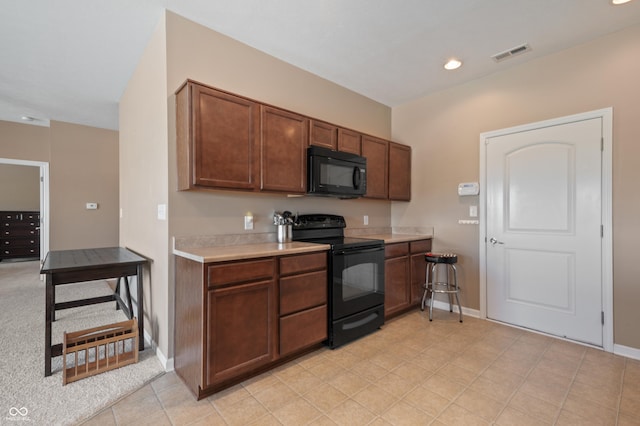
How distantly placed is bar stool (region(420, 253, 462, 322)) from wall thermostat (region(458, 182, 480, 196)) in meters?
0.74

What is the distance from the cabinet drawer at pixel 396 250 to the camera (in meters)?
3.11

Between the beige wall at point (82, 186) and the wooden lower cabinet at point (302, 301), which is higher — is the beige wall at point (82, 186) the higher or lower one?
the higher one

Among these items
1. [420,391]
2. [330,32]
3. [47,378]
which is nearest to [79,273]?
[47,378]

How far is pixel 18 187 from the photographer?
729 cm

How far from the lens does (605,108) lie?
2568 mm

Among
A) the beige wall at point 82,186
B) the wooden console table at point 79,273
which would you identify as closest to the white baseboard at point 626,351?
the wooden console table at point 79,273

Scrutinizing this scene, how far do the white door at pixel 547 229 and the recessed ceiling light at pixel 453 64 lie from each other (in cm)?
88

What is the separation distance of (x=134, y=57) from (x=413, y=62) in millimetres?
2860

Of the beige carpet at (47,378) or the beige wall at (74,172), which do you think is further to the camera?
the beige wall at (74,172)

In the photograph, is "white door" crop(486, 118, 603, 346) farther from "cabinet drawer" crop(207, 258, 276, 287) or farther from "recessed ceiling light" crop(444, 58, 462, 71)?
"cabinet drawer" crop(207, 258, 276, 287)

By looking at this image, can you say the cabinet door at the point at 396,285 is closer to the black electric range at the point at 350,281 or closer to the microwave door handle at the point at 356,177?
the black electric range at the point at 350,281

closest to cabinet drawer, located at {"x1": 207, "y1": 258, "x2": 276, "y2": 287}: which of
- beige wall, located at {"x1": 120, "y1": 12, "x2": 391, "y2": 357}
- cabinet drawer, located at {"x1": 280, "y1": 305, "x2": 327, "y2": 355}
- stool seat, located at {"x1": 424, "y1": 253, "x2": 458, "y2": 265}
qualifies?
cabinet drawer, located at {"x1": 280, "y1": 305, "x2": 327, "y2": 355}

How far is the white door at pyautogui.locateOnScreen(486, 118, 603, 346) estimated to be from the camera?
2641 mm

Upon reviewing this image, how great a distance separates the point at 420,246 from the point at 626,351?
1906 mm
